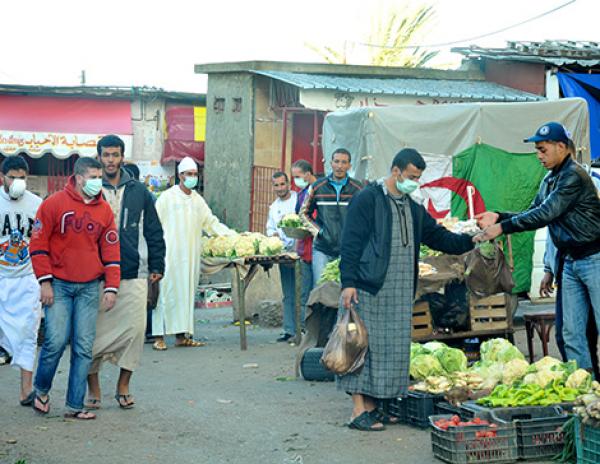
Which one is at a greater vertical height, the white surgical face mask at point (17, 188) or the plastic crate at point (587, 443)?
the white surgical face mask at point (17, 188)

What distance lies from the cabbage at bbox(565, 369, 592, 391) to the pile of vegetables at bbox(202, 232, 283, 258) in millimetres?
5996

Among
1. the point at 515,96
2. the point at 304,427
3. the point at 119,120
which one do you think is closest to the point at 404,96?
the point at 515,96

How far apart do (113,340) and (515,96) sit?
15.5 m

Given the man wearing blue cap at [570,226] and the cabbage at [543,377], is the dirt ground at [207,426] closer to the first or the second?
the cabbage at [543,377]

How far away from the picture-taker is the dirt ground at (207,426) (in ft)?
25.7

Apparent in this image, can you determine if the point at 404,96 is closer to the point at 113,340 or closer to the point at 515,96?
the point at 515,96

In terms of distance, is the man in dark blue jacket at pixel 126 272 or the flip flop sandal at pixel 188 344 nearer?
the man in dark blue jacket at pixel 126 272

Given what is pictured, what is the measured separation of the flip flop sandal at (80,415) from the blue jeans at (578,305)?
12.6 feet

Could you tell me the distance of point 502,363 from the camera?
9172mm

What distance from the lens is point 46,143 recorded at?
93.2 feet

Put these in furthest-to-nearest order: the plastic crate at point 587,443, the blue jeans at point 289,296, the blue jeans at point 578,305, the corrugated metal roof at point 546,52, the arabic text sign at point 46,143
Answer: the arabic text sign at point 46,143
the corrugated metal roof at point 546,52
the blue jeans at point 289,296
the blue jeans at point 578,305
the plastic crate at point 587,443

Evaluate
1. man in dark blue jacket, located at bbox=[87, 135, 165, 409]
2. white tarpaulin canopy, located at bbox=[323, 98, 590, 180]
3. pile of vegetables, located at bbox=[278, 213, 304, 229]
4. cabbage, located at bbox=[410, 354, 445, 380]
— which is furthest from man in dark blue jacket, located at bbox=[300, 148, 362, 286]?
cabbage, located at bbox=[410, 354, 445, 380]

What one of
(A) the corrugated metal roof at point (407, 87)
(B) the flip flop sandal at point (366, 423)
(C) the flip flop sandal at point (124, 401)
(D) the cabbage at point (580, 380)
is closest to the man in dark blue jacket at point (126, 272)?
Result: (C) the flip flop sandal at point (124, 401)

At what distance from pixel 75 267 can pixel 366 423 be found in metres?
2.55
